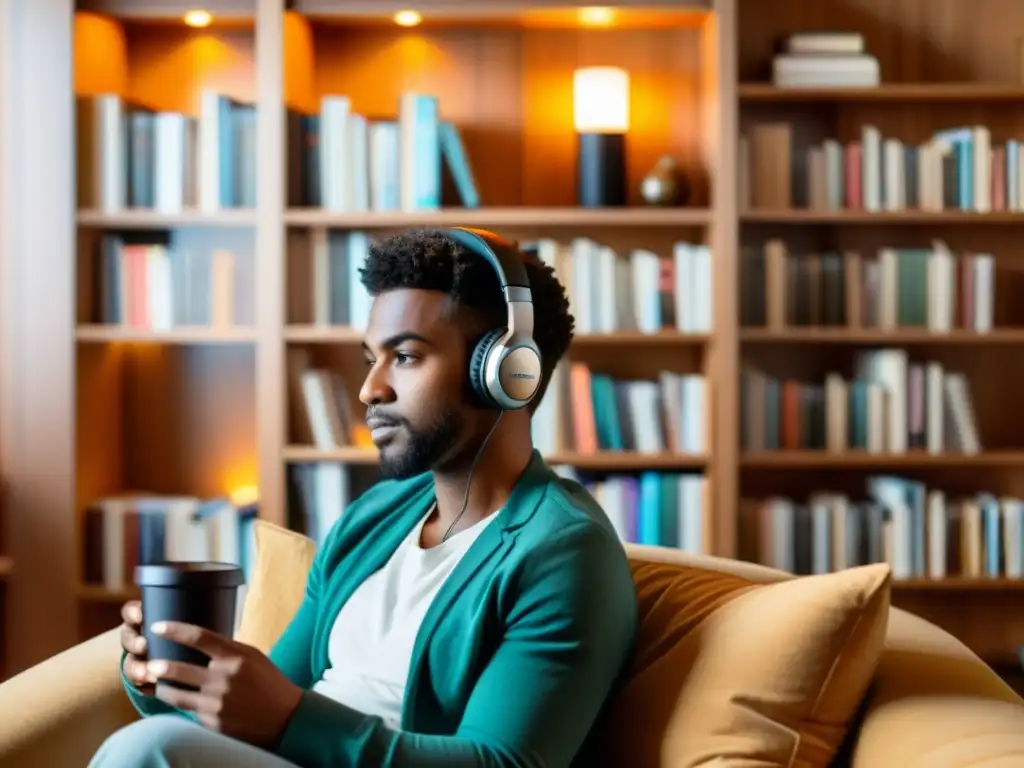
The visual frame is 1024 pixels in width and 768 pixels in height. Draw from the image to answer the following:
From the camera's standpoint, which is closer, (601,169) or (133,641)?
(133,641)

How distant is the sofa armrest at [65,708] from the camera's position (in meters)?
1.50

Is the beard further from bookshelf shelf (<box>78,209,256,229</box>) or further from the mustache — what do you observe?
bookshelf shelf (<box>78,209,256,229</box>)

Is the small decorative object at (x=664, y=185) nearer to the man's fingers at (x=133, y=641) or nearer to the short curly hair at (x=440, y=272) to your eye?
the short curly hair at (x=440, y=272)

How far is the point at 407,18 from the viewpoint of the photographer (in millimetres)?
3389

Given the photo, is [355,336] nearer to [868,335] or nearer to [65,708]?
[868,335]

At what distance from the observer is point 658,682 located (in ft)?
4.79

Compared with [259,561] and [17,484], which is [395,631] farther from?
[17,484]

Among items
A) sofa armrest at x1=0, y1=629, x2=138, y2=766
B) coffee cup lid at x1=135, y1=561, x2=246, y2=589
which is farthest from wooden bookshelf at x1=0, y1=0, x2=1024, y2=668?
coffee cup lid at x1=135, y1=561, x2=246, y2=589

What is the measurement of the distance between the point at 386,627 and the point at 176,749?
0.37 metres

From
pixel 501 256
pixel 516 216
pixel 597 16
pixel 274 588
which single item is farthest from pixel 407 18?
pixel 501 256

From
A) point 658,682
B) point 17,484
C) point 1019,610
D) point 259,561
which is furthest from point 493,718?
point 1019,610

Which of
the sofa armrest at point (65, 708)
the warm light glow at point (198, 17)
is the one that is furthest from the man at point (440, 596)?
the warm light glow at point (198, 17)

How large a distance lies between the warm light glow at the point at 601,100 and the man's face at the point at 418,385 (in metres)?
1.96

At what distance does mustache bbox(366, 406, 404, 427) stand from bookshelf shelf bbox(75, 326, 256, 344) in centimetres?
184
